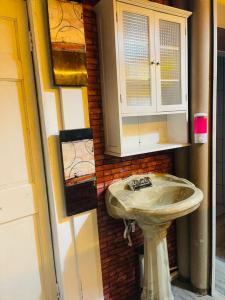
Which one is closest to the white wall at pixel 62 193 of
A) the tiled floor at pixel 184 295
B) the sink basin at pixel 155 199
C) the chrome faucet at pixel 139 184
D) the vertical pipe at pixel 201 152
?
the sink basin at pixel 155 199

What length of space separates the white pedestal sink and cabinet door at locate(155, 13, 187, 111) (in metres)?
0.59

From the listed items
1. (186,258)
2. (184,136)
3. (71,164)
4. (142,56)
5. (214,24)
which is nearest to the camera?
(71,164)

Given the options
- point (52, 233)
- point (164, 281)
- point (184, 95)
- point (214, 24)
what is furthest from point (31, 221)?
point (214, 24)

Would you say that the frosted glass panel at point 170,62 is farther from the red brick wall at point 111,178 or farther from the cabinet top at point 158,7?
the red brick wall at point 111,178

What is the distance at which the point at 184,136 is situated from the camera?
1784 mm

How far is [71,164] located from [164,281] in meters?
1.05

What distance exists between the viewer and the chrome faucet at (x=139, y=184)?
162cm

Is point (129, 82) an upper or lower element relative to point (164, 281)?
upper

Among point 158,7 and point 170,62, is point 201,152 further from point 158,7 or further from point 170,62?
point 158,7

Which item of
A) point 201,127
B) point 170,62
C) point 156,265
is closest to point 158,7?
point 170,62

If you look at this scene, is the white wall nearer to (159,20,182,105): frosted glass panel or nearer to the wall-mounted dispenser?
(159,20,182,105): frosted glass panel

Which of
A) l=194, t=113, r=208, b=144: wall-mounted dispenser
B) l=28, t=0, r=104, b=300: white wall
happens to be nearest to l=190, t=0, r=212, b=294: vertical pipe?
l=194, t=113, r=208, b=144: wall-mounted dispenser

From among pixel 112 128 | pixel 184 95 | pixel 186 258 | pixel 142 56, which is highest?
pixel 142 56

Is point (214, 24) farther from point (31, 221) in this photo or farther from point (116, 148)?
point (31, 221)
